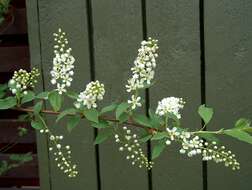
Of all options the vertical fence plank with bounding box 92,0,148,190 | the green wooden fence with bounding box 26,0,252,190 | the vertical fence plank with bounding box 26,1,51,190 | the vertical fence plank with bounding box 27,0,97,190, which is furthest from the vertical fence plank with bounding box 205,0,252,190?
the vertical fence plank with bounding box 26,1,51,190

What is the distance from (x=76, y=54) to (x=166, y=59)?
296 mm

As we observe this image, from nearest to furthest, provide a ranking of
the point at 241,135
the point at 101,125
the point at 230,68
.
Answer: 1. the point at 241,135
2. the point at 101,125
3. the point at 230,68

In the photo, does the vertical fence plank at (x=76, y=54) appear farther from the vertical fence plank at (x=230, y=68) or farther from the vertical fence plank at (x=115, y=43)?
the vertical fence plank at (x=230, y=68)

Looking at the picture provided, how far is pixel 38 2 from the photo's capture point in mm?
1679

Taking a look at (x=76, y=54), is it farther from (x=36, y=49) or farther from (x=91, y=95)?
(x=91, y=95)

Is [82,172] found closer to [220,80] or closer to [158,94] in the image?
[158,94]

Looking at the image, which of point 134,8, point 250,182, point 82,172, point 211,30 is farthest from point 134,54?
point 250,182

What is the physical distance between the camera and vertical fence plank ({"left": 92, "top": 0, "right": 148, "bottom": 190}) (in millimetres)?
1652

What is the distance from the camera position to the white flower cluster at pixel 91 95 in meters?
1.02

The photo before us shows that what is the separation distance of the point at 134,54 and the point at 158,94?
15cm

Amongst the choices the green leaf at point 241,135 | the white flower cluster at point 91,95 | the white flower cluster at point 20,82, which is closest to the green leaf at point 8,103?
the white flower cluster at point 20,82

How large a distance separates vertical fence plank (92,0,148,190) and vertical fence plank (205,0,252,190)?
0.77ft

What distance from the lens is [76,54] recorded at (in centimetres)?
170

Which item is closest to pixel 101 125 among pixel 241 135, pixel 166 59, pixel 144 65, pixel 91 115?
pixel 91 115
